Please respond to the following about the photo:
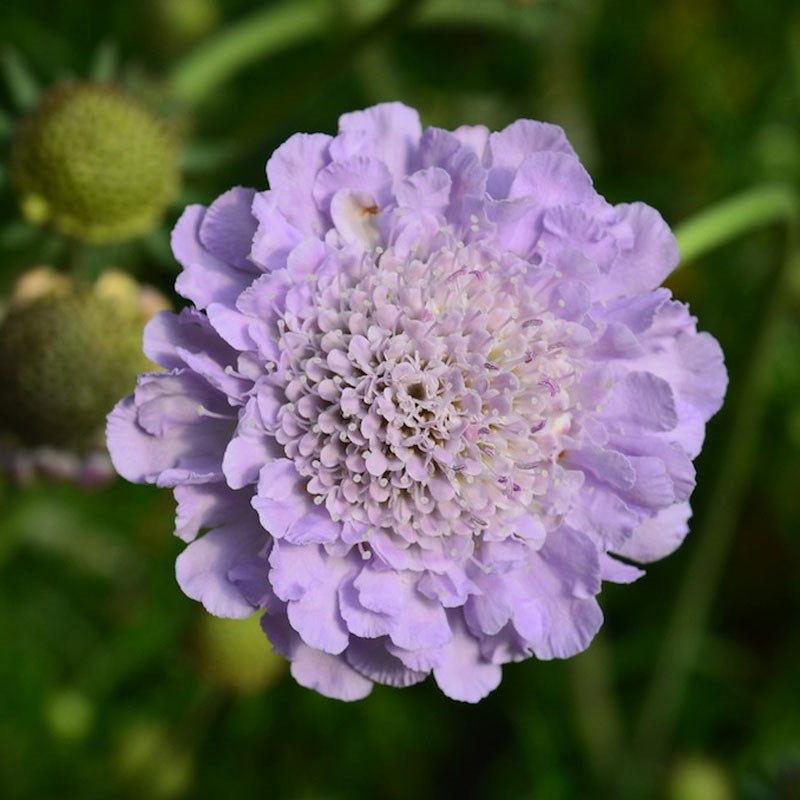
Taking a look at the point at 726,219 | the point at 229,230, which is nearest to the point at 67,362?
the point at 229,230

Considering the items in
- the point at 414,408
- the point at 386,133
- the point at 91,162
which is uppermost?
the point at 91,162

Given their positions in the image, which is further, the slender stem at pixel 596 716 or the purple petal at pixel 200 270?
the slender stem at pixel 596 716

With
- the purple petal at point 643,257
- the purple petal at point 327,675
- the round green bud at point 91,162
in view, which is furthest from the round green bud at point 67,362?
the purple petal at point 643,257

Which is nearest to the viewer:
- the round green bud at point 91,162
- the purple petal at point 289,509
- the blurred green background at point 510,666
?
the purple petal at point 289,509

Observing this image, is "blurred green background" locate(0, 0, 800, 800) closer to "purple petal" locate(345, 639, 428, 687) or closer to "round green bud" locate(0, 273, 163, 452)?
"round green bud" locate(0, 273, 163, 452)

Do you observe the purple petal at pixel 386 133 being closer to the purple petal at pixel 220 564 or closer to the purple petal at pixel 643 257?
the purple petal at pixel 643 257

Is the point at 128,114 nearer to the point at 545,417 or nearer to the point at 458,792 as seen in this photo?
the point at 545,417

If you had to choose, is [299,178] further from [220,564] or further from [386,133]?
[220,564]
